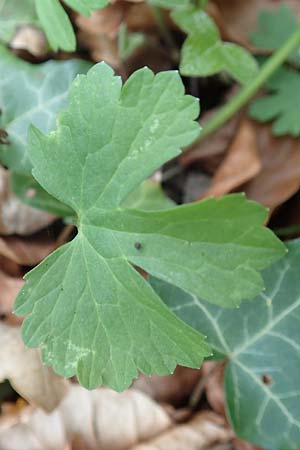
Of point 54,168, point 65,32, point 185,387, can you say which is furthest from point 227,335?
point 65,32

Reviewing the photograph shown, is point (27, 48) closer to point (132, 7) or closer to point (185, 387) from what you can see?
point (132, 7)

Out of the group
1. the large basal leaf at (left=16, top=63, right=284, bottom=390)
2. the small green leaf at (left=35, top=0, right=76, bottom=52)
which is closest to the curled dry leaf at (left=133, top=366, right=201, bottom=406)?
the large basal leaf at (left=16, top=63, right=284, bottom=390)

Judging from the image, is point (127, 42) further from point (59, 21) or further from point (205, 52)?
point (59, 21)

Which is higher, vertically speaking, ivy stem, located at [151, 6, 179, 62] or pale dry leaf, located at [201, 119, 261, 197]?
ivy stem, located at [151, 6, 179, 62]

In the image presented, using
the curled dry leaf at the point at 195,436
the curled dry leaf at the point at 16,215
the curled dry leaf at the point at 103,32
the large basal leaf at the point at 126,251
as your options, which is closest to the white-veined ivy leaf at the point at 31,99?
the curled dry leaf at the point at 16,215

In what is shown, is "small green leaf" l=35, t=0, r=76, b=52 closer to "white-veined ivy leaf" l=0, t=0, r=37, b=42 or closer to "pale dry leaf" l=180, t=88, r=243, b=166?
"white-veined ivy leaf" l=0, t=0, r=37, b=42

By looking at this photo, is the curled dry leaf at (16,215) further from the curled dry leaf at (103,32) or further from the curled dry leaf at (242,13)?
the curled dry leaf at (242,13)

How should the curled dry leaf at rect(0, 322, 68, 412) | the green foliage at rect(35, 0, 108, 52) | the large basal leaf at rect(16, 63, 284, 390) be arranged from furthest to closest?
the curled dry leaf at rect(0, 322, 68, 412)
the green foliage at rect(35, 0, 108, 52)
the large basal leaf at rect(16, 63, 284, 390)
